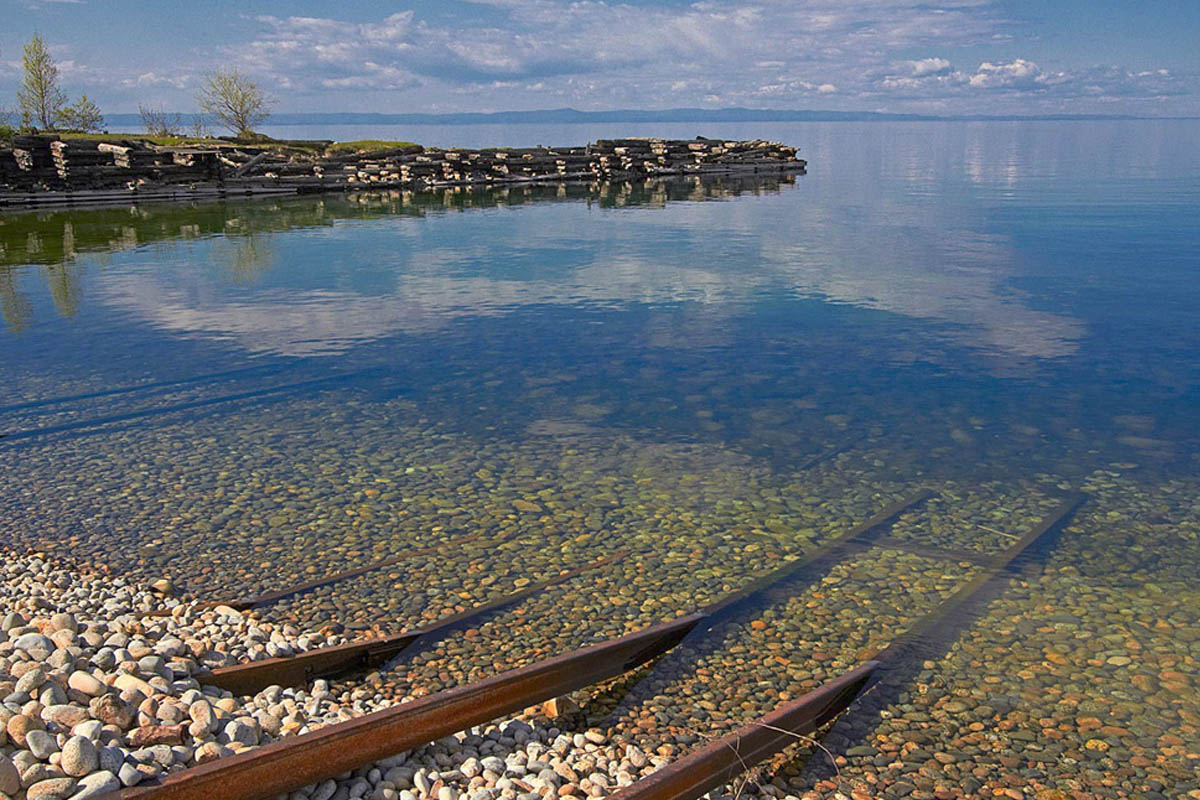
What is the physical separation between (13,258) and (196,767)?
3142 centimetres

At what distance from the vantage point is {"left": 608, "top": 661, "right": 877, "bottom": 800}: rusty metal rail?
16.3 ft

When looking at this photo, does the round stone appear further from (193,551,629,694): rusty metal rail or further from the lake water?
the lake water

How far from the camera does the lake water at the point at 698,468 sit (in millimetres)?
6773

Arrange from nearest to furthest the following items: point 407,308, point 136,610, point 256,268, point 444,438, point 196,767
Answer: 1. point 196,767
2. point 136,610
3. point 444,438
4. point 407,308
5. point 256,268

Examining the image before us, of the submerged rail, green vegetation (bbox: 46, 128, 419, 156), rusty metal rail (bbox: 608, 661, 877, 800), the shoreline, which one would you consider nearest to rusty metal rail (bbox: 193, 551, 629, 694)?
the shoreline

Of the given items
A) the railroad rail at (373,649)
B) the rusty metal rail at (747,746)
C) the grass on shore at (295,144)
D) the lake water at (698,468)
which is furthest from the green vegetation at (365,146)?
the rusty metal rail at (747,746)

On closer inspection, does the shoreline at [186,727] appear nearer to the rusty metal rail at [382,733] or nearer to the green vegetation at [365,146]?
the rusty metal rail at [382,733]

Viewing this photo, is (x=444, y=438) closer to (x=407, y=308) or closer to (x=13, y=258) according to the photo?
(x=407, y=308)

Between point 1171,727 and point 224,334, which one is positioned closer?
point 1171,727

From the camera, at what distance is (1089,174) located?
66500mm

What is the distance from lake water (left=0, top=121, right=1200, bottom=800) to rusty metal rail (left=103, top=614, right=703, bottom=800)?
373 mm

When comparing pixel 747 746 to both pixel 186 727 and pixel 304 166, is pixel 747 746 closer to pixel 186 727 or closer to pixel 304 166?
pixel 186 727

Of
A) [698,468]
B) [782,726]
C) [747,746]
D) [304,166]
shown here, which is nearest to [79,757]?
[747,746]

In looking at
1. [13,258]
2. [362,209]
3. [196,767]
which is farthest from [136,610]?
[362,209]
